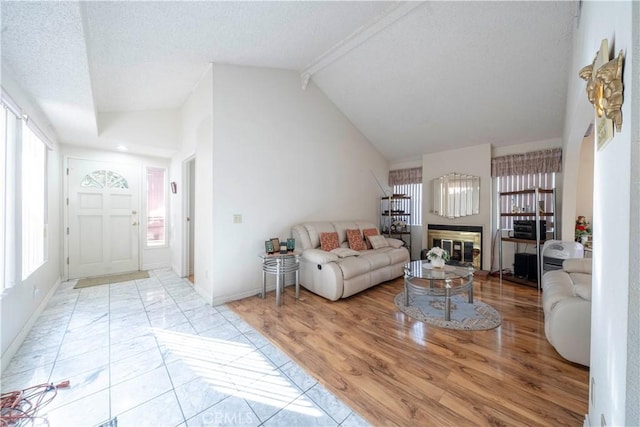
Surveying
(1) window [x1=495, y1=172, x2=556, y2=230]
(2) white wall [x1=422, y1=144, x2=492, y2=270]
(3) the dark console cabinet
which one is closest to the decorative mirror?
(2) white wall [x1=422, y1=144, x2=492, y2=270]

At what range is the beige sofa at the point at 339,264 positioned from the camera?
3029 mm

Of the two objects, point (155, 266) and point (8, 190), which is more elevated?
point (8, 190)

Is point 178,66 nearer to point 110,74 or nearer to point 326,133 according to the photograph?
point 110,74

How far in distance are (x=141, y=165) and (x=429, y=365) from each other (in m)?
5.28

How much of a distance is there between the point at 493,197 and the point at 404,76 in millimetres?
2766

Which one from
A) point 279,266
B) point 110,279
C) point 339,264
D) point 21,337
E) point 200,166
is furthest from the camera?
point 110,279

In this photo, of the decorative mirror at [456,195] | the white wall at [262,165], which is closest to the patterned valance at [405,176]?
the decorative mirror at [456,195]

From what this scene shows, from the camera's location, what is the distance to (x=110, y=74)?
8.62ft

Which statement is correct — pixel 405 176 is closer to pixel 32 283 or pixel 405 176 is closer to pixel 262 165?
pixel 262 165

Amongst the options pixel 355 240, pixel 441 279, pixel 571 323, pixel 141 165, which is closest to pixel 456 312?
pixel 441 279

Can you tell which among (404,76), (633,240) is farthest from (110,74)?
(633,240)

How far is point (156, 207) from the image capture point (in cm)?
464

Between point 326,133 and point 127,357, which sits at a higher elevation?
point 326,133

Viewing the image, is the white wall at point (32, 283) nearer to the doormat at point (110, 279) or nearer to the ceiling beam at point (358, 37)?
the doormat at point (110, 279)
